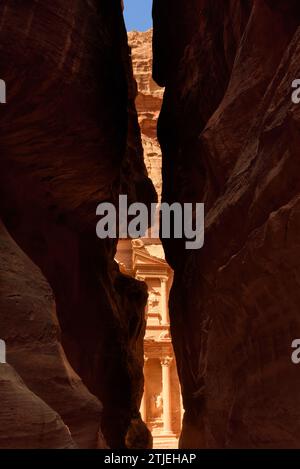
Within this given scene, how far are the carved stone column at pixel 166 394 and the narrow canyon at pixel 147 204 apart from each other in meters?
9.42

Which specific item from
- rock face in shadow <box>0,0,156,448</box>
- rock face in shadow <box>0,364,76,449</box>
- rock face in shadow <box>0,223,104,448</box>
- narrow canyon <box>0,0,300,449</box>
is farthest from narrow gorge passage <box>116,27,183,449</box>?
rock face in shadow <box>0,364,76,449</box>

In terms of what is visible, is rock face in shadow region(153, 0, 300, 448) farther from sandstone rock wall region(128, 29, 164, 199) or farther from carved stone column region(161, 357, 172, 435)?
sandstone rock wall region(128, 29, 164, 199)

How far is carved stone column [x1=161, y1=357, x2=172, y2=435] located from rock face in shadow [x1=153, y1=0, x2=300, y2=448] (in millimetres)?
12401

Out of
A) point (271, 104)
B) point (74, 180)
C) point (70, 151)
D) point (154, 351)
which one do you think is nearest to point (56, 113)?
point (70, 151)

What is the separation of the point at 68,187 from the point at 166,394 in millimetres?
14274

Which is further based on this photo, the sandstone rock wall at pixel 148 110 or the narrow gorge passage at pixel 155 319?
the sandstone rock wall at pixel 148 110

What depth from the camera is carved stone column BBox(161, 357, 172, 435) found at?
64.5 feet

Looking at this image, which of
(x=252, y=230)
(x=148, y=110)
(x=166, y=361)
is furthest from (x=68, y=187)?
(x=148, y=110)

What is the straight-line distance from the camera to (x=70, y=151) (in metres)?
6.73

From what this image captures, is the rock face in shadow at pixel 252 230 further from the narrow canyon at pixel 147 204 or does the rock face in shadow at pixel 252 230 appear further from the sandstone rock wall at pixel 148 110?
the sandstone rock wall at pixel 148 110

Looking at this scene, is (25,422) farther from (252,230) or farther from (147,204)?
(147,204)

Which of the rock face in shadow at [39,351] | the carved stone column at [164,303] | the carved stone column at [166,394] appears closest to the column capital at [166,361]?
the carved stone column at [166,394]

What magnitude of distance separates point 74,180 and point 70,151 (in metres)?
0.56

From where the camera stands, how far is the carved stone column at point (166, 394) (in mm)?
19656
